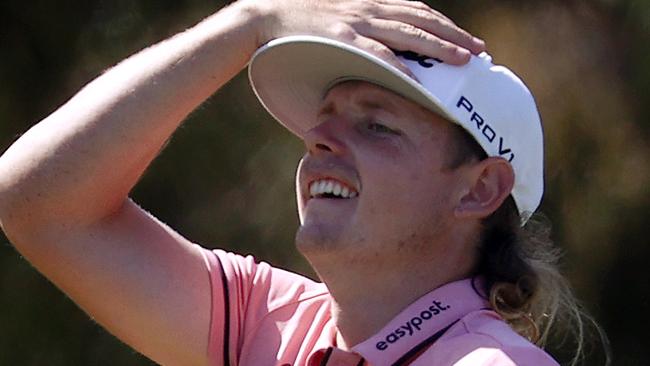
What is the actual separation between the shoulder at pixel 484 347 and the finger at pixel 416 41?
402mm

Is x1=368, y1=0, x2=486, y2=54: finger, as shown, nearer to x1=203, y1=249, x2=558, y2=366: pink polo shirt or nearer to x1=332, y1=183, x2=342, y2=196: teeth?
x1=332, y1=183, x2=342, y2=196: teeth

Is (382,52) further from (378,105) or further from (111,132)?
(111,132)

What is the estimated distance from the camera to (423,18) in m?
2.33

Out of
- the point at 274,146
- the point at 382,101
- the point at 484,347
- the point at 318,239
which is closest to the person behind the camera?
the point at 484,347

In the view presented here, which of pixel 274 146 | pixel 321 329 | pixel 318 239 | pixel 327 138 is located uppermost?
pixel 327 138

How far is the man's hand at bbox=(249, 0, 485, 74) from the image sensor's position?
232cm

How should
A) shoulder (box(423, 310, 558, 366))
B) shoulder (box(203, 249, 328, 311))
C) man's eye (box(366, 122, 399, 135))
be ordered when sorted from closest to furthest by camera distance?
shoulder (box(423, 310, 558, 366)) → man's eye (box(366, 122, 399, 135)) → shoulder (box(203, 249, 328, 311))

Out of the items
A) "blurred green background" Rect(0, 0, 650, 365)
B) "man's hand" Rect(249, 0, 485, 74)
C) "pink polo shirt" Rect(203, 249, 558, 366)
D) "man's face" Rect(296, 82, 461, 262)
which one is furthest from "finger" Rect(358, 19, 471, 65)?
"blurred green background" Rect(0, 0, 650, 365)

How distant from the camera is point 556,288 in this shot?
8.55ft

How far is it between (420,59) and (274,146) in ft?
4.83

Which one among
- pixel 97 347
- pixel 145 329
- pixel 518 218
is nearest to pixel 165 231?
pixel 145 329

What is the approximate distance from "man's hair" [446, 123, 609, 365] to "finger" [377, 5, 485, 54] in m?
0.14

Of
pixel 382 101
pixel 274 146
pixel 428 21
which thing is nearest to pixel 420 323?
pixel 382 101

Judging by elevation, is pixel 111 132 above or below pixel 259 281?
above
